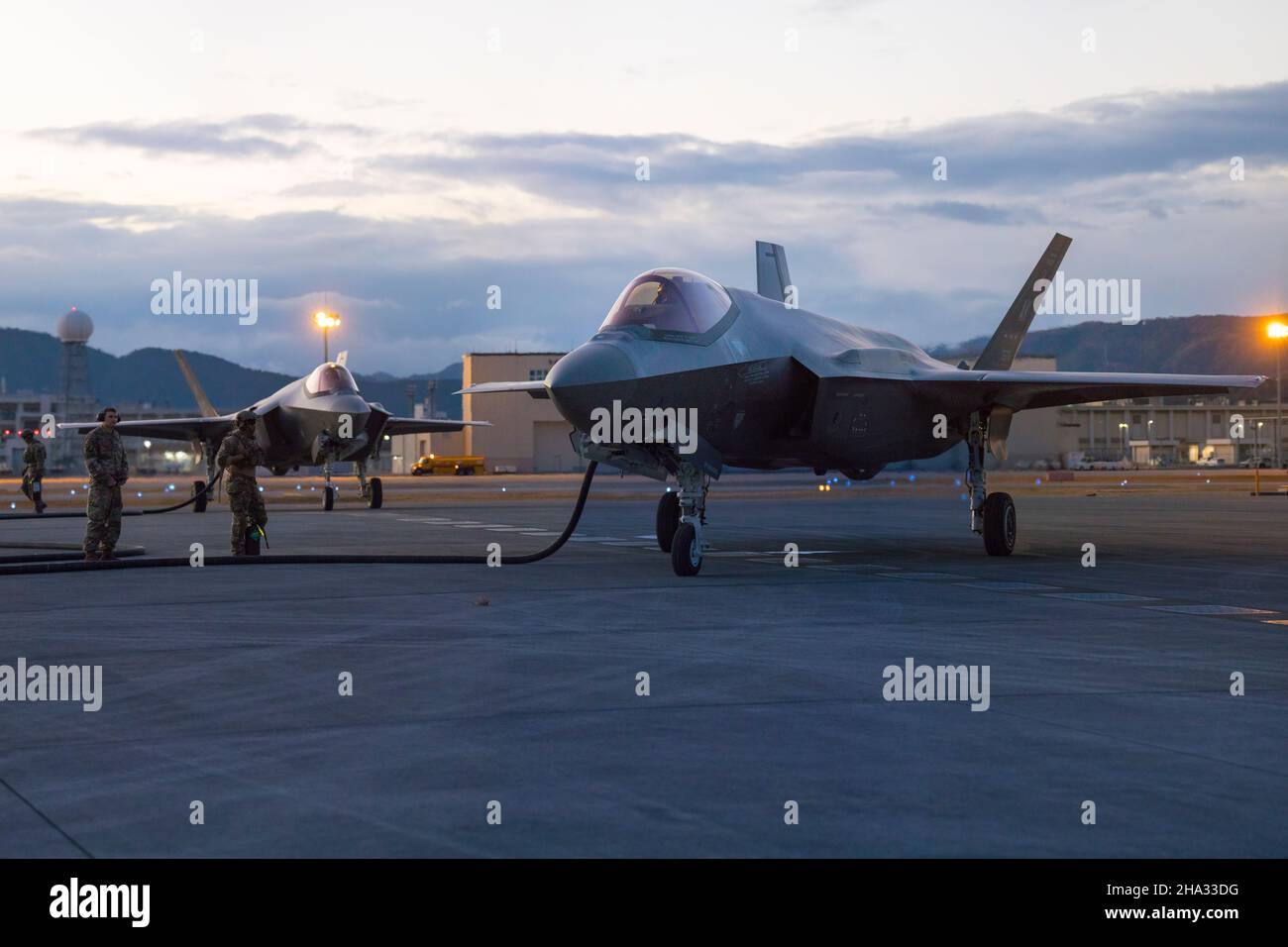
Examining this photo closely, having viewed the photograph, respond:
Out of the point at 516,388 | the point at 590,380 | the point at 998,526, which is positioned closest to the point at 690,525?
the point at 590,380

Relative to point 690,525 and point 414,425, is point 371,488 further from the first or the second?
point 690,525

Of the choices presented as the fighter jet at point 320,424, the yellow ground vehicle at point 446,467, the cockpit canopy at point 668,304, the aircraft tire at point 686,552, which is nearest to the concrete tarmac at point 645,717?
the aircraft tire at point 686,552

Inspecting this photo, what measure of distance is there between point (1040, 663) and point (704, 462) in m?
7.80

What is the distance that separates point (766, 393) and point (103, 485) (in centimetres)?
907

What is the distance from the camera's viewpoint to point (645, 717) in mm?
7164

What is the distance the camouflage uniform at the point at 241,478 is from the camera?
18.8 meters

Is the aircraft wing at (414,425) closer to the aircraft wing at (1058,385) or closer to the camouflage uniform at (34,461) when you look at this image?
the camouflage uniform at (34,461)

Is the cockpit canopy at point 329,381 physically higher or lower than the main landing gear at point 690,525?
higher

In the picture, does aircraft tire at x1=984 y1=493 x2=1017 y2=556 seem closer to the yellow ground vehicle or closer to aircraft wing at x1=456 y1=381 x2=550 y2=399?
aircraft wing at x1=456 y1=381 x2=550 y2=399

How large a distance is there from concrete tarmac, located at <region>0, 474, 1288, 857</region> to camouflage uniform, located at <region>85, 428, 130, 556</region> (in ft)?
6.67

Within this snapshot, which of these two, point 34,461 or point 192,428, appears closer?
point 34,461

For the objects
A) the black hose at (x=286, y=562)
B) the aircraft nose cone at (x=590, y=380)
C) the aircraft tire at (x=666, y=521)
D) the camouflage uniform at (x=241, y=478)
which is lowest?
the black hose at (x=286, y=562)

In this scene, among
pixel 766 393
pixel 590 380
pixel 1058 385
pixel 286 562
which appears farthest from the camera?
pixel 1058 385
